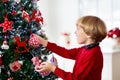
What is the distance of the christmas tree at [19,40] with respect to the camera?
246cm

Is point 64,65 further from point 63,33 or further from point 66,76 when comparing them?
point 66,76

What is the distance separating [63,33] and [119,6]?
3.12 ft

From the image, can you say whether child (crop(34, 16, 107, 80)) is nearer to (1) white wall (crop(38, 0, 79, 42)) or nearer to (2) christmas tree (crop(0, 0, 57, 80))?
(2) christmas tree (crop(0, 0, 57, 80))

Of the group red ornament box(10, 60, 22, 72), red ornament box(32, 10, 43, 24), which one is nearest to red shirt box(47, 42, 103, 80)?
red ornament box(10, 60, 22, 72)

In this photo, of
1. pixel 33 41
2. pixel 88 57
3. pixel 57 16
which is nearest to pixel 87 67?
pixel 88 57

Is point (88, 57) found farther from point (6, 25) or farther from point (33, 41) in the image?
point (6, 25)

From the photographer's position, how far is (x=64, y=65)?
14.3 feet

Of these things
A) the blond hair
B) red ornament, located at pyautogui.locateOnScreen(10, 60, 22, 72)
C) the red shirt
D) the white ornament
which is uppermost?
the blond hair

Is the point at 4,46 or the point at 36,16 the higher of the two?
the point at 36,16

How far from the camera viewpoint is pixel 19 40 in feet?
8.21

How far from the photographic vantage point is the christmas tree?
2.46 m

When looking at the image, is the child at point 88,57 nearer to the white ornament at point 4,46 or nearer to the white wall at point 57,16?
the white ornament at point 4,46

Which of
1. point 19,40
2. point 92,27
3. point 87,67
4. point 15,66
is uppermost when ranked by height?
point 92,27

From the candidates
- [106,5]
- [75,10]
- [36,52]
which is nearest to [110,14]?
[106,5]
